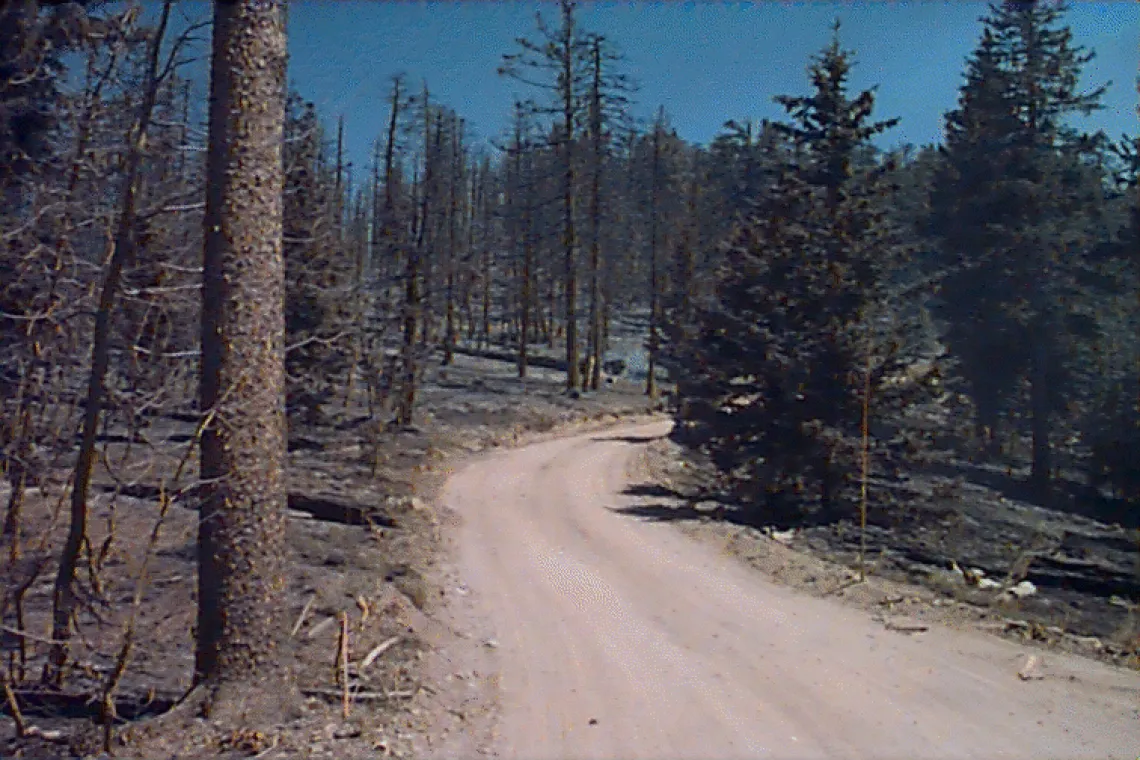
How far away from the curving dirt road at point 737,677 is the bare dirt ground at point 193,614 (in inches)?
29.9

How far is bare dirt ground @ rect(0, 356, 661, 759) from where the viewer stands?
5.29 m

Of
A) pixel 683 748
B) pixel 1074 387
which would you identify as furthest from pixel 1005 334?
pixel 683 748

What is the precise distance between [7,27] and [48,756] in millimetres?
6261

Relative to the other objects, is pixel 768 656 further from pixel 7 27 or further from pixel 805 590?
pixel 7 27

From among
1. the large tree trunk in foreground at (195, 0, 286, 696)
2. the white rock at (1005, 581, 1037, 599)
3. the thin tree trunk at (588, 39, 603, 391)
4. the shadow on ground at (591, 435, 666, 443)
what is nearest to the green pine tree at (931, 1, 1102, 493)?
the shadow on ground at (591, 435, 666, 443)

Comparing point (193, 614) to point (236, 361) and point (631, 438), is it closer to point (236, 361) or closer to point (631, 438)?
point (236, 361)

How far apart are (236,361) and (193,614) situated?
313 centimetres

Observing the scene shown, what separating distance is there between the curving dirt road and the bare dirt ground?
76cm

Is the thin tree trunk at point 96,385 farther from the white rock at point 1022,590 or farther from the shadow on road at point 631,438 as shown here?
the shadow on road at point 631,438

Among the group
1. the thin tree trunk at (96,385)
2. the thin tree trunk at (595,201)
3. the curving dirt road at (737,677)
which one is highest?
the thin tree trunk at (595,201)

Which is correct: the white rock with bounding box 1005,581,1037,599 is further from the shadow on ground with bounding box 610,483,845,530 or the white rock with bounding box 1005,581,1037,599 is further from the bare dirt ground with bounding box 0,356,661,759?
the bare dirt ground with bounding box 0,356,661,759

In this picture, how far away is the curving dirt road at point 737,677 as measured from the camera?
5.61 m

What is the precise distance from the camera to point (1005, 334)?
858 inches

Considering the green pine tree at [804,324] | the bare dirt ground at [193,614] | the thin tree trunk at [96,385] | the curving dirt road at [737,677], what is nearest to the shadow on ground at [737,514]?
the green pine tree at [804,324]
